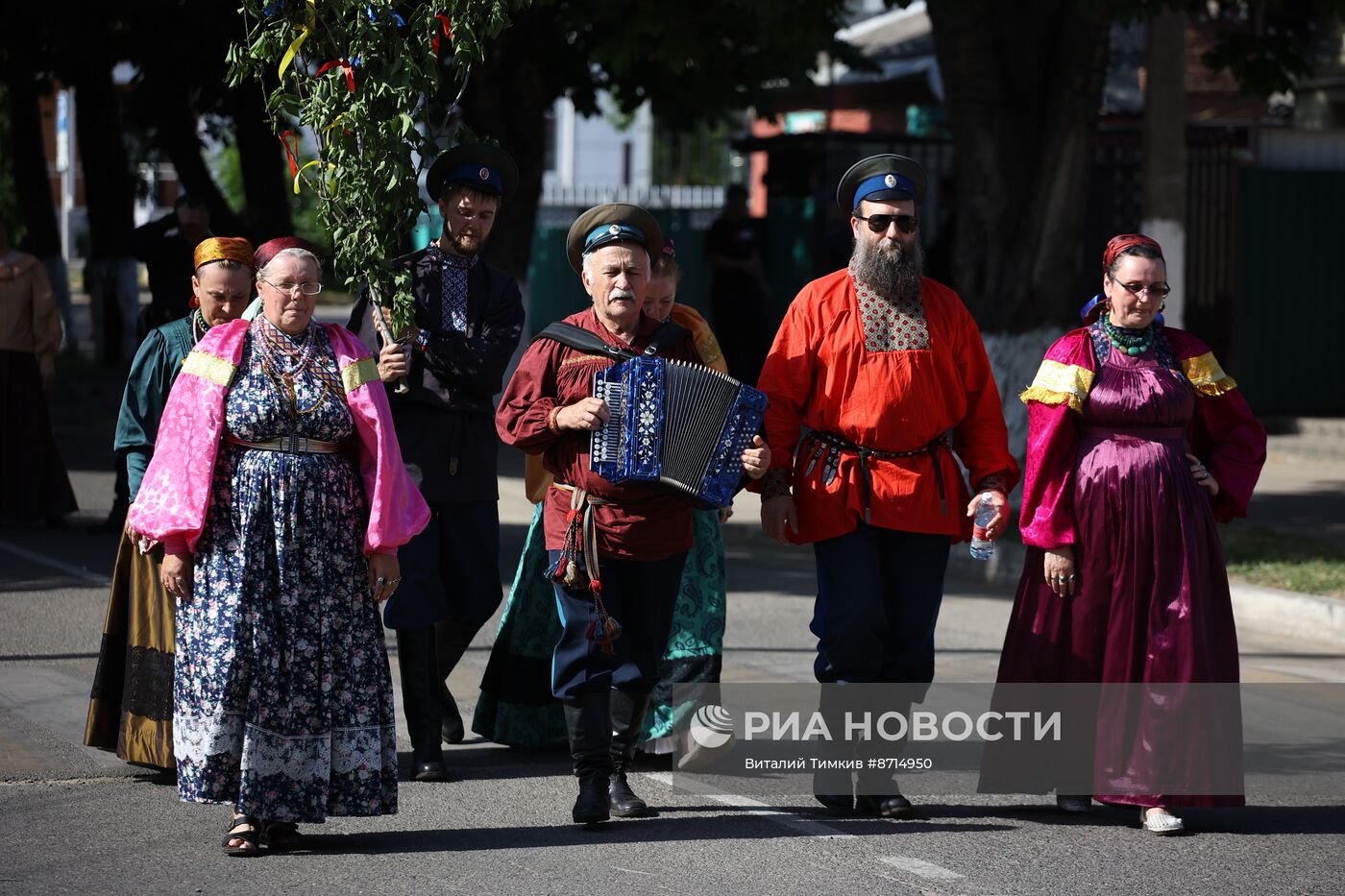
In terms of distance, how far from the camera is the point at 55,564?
34.6ft

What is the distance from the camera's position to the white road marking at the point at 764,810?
19.2 feet

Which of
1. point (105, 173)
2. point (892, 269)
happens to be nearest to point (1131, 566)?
point (892, 269)

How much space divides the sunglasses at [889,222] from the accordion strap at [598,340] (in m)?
0.71

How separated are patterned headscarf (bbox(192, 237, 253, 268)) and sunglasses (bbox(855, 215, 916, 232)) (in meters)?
2.10

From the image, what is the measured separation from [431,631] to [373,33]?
2025 mm

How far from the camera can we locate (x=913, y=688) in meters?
5.97

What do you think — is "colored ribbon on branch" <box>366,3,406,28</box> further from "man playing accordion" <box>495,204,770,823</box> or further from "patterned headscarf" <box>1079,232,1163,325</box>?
"patterned headscarf" <box>1079,232,1163,325</box>

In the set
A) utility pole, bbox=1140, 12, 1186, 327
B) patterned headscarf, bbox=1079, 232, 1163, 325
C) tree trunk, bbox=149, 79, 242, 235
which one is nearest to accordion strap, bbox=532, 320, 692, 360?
patterned headscarf, bbox=1079, 232, 1163, 325

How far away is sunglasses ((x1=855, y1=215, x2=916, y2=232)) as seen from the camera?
233 inches

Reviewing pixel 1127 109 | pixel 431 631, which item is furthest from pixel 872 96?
pixel 431 631

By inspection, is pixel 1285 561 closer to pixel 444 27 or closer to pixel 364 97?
pixel 444 27

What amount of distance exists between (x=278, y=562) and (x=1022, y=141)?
25.4ft

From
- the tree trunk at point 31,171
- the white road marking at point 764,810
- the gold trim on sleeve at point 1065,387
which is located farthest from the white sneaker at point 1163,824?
the tree trunk at point 31,171

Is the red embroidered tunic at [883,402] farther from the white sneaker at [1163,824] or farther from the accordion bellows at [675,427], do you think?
the white sneaker at [1163,824]
